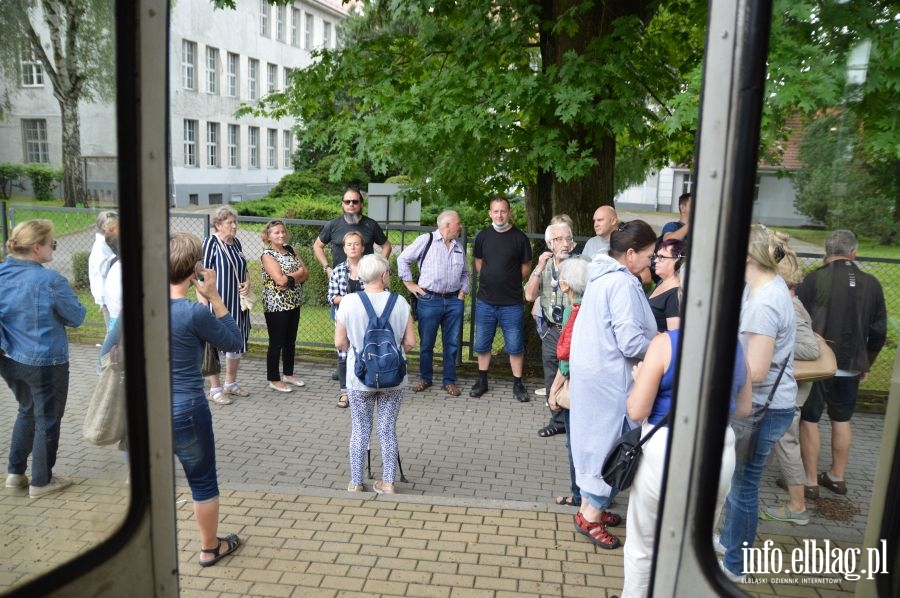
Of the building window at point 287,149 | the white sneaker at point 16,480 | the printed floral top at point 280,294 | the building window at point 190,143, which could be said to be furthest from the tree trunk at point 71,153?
the building window at point 287,149

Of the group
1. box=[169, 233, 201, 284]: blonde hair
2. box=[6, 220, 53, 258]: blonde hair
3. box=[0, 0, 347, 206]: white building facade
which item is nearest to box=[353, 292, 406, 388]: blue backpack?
box=[169, 233, 201, 284]: blonde hair

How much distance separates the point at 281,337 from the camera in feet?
25.8

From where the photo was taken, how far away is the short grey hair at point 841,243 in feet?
5.75

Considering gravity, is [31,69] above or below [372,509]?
above

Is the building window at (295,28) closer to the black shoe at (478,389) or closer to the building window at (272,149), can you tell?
the building window at (272,149)

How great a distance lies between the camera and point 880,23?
1.75 metres

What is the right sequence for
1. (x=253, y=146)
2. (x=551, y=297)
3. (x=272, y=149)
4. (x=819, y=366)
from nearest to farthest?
(x=819, y=366) < (x=551, y=297) < (x=253, y=146) < (x=272, y=149)

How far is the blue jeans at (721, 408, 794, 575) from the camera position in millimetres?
1888

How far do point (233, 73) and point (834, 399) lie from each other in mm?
43862

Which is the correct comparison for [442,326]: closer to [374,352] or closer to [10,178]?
[374,352]

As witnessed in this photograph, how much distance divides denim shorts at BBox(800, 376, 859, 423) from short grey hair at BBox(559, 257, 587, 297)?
3.03 m

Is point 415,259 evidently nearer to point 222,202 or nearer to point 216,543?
point 216,543

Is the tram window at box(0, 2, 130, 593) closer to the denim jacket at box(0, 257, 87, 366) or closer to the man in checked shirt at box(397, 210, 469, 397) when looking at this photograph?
the denim jacket at box(0, 257, 87, 366)

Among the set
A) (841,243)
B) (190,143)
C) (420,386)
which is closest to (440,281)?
(420,386)
